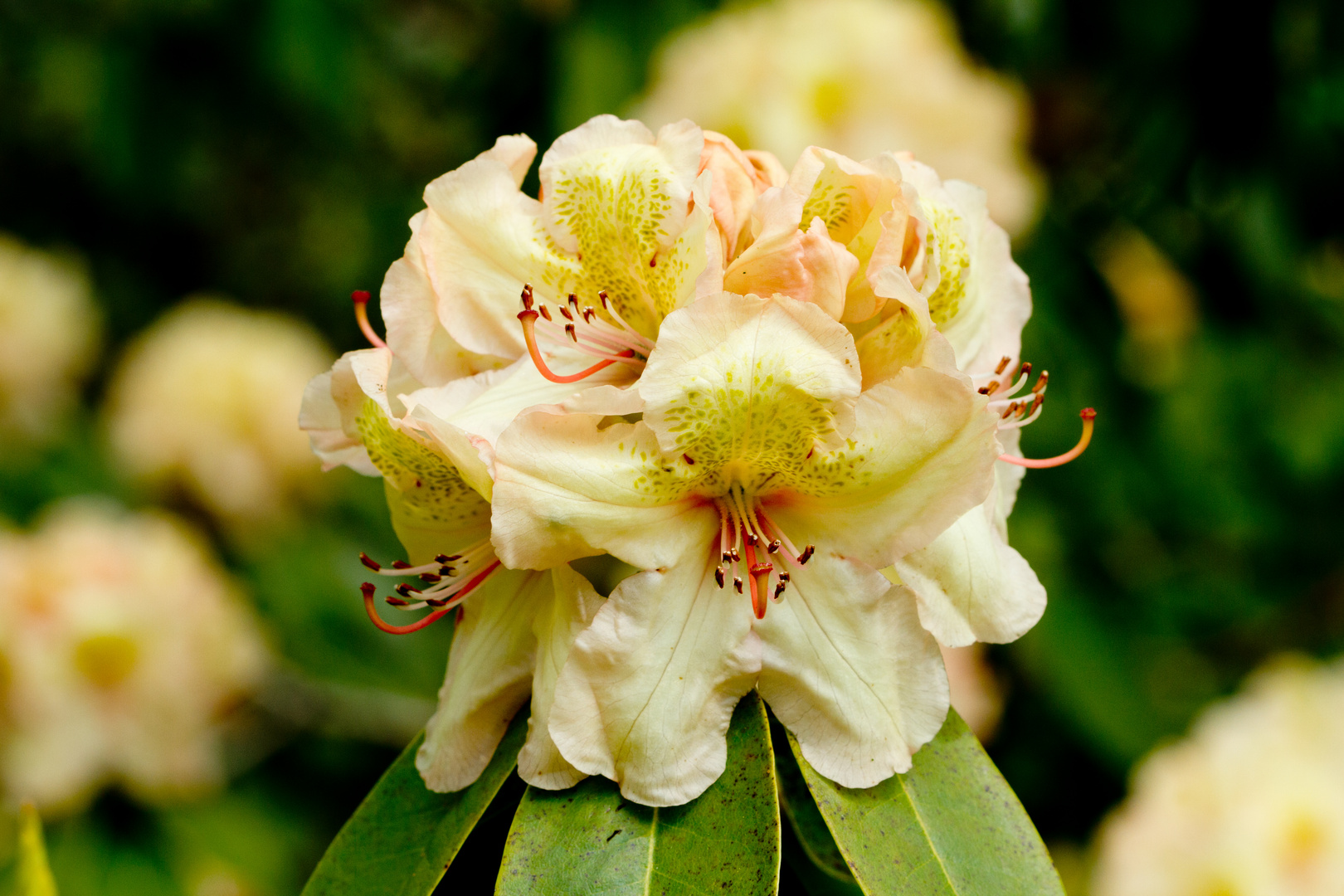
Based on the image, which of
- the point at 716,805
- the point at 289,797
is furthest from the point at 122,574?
the point at 716,805

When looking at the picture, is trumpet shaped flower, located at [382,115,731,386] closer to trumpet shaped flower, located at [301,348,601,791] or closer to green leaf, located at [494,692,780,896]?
trumpet shaped flower, located at [301,348,601,791]

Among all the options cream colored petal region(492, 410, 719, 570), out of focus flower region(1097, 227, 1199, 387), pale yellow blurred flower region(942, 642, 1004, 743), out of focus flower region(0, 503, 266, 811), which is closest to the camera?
cream colored petal region(492, 410, 719, 570)

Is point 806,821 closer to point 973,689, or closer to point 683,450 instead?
point 683,450

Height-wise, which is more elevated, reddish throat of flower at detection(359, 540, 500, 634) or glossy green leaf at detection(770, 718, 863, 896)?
reddish throat of flower at detection(359, 540, 500, 634)

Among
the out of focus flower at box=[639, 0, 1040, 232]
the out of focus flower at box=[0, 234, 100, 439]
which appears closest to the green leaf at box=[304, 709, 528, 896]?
the out of focus flower at box=[639, 0, 1040, 232]

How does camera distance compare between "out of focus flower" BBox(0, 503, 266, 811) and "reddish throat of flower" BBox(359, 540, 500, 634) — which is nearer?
"reddish throat of flower" BBox(359, 540, 500, 634)

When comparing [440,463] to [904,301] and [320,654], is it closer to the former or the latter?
[904,301]
